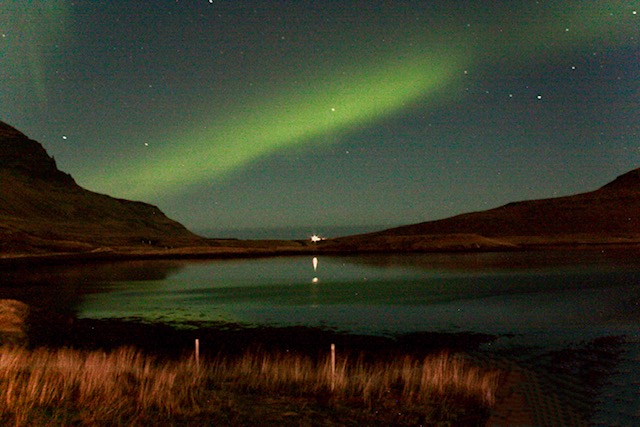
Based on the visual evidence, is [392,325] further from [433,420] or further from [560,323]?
[433,420]

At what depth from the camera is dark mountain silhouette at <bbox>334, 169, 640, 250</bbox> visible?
137 m

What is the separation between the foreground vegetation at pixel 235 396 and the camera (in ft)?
40.6

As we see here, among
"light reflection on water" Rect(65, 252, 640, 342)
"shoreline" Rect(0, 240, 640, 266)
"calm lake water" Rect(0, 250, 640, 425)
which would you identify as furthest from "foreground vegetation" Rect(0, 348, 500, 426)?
"shoreline" Rect(0, 240, 640, 266)

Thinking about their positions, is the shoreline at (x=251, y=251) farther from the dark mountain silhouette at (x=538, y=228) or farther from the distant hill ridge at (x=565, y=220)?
the distant hill ridge at (x=565, y=220)

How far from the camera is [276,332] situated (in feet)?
96.9

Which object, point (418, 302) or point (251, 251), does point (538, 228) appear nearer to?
point (251, 251)

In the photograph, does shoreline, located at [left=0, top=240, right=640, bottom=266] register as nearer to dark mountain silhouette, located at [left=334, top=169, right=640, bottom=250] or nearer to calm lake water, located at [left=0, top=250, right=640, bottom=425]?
dark mountain silhouette, located at [left=334, top=169, right=640, bottom=250]

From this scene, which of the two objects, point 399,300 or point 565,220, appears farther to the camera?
point 565,220

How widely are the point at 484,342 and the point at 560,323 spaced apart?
6903 mm

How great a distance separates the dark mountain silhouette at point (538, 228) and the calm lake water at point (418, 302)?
65.3 meters

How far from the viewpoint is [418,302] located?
41.3 m

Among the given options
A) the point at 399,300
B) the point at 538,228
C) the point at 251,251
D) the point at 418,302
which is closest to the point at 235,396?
the point at 418,302

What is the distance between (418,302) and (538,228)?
483 ft

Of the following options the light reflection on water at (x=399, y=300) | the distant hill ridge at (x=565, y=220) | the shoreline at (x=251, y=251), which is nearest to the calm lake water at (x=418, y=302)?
the light reflection on water at (x=399, y=300)
